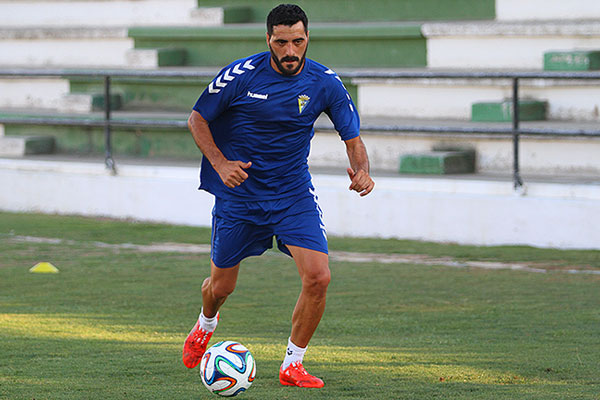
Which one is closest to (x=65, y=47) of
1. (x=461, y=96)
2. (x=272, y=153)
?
(x=461, y=96)

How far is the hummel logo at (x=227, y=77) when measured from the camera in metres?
5.78

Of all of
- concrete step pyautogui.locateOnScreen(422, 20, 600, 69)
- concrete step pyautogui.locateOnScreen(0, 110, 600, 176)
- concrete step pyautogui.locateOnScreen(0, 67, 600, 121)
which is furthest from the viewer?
concrete step pyautogui.locateOnScreen(422, 20, 600, 69)

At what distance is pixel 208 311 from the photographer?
6117 mm

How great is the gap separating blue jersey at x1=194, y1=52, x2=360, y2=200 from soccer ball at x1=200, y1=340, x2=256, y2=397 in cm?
95

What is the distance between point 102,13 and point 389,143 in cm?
703

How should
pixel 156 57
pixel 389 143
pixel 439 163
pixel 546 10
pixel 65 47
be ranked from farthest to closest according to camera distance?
1. pixel 65 47
2. pixel 156 57
3. pixel 546 10
4. pixel 389 143
5. pixel 439 163

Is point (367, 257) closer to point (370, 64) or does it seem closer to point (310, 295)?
point (310, 295)

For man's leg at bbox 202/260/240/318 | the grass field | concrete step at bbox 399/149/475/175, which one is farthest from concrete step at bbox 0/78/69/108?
man's leg at bbox 202/260/240/318

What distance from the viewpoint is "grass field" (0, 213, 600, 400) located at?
544cm

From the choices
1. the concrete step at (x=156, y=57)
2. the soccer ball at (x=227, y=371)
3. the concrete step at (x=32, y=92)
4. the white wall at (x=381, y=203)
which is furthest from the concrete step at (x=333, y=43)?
the soccer ball at (x=227, y=371)

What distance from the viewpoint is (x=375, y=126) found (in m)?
11.6

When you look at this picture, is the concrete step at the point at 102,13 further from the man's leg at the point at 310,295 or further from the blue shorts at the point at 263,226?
the man's leg at the point at 310,295

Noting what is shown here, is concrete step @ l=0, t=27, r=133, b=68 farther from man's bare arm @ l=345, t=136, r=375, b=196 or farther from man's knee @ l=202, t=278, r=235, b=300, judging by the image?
man's bare arm @ l=345, t=136, r=375, b=196

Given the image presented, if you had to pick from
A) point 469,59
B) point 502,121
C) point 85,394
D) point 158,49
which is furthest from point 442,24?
point 85,394
